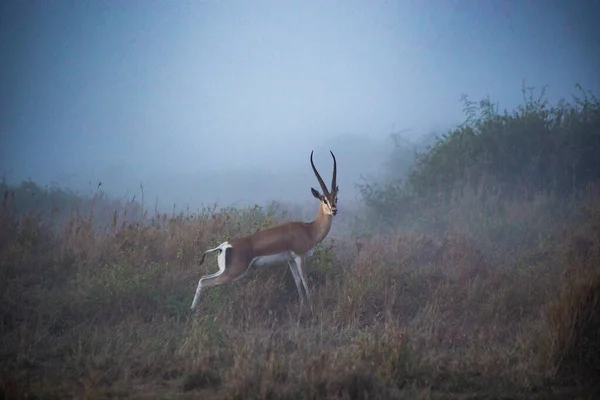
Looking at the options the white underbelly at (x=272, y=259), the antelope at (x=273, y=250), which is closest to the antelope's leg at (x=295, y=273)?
the antelope at (x=273, y=250)

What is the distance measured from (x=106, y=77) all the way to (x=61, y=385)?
6724cm

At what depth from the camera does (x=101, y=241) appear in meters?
10.4

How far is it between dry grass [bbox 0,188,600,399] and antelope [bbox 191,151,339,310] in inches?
11.8

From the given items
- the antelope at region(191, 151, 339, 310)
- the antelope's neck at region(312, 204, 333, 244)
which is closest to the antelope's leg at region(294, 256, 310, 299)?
the antelope at region(191, 151, 339, 310)

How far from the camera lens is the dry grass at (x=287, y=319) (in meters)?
5.41

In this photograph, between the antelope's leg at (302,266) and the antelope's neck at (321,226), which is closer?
the antelope's leg at (302,266)

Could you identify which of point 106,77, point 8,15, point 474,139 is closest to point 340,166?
point 474,139

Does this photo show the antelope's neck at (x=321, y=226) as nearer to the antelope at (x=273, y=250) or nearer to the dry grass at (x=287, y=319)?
the antelope at (x=273, y=250)

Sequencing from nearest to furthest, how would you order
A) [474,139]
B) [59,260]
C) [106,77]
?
[59,260]
[474,139]
[106,77]

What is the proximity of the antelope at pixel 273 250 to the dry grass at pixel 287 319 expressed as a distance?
299mm

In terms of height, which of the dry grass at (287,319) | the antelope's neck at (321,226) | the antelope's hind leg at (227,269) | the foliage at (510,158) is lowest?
the dry grass at (287,319)

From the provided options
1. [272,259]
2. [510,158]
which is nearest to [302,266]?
[272,259]

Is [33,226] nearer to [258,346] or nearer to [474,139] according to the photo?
[258,346]

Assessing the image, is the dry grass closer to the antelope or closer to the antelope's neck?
the antelope
